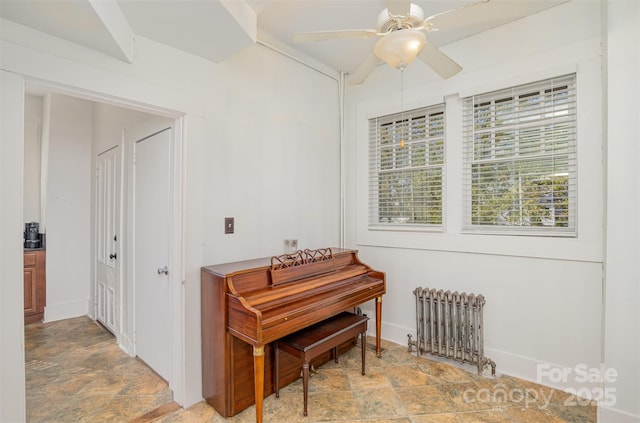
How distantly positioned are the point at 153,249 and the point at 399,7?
2.42 meters

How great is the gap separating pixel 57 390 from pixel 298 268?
207 cm

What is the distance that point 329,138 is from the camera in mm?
3537

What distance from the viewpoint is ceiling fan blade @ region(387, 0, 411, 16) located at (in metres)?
1.45

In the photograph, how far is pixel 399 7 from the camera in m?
1.48

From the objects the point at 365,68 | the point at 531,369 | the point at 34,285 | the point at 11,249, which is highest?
the point at 365,68

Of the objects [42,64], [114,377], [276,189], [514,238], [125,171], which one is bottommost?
[114,377]

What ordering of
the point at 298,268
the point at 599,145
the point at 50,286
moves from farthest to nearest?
the point at 50,286
the point at 298,268
the point at 599,145

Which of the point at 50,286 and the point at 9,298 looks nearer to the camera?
the point at 9,298

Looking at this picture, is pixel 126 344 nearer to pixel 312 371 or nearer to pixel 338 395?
pixel 312 371

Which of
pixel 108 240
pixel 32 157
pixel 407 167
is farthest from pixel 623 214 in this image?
pixel 32 157

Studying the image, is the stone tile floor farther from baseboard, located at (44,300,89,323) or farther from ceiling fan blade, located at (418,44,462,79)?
ceiling fan blade, located at (418,44,462,79)

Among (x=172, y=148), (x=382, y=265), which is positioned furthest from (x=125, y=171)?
(x=382, y=265)

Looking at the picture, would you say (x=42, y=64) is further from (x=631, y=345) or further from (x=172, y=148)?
(x=631, y=345)

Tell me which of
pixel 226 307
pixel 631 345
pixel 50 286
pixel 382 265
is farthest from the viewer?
pixel 50 286
